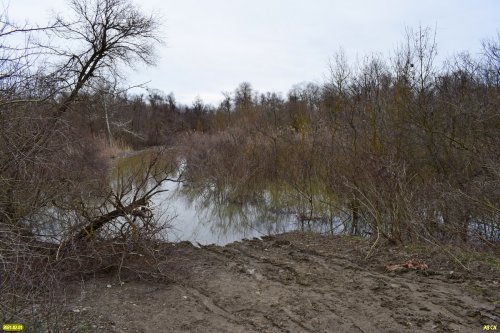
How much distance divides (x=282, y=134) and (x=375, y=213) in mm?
9544

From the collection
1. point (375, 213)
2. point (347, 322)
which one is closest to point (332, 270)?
point (347, 322)

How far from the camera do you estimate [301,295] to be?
18.5ft

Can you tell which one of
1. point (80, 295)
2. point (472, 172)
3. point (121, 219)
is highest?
point (472, 172)

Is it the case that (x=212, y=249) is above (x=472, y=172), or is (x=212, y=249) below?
below

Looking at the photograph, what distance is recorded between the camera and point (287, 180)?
14.3 m

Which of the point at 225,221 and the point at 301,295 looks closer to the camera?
the point at 301,295

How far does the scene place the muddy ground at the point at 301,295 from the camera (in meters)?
4.80

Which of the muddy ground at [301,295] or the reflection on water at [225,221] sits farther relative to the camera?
the reflection on water at [225,221]

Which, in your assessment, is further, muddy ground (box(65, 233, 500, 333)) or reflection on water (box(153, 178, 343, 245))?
reflection on water (box(153, 178, 343, 245))

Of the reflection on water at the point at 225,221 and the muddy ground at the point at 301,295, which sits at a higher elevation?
the muddy ground at the point at 301,295

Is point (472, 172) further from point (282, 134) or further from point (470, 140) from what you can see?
point (282, 134)

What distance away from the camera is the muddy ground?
189 inches

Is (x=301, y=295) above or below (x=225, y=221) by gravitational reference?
above

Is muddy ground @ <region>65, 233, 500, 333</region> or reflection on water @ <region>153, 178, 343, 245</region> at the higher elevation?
muddy ground @ <region>65, 233, 500, 333</region>
